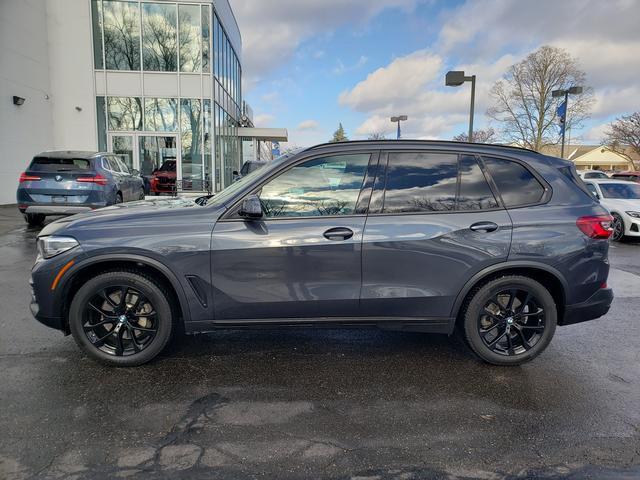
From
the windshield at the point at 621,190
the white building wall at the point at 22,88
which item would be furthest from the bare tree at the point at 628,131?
A: the white building wall at the point at 22,88

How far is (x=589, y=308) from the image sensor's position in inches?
148

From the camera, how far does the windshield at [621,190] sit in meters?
12.1

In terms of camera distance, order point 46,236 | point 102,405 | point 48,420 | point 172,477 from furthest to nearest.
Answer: point 46,236 → point 102,405 → point 48,420 → point 172,477

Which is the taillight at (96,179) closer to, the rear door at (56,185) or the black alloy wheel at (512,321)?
the rear door at (56,185)

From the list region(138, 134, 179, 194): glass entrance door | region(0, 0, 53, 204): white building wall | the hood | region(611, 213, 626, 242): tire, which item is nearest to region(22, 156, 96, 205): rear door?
the hood

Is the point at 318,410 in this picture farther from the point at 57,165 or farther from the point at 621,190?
the point at 621,190

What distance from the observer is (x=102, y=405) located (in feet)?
10.2

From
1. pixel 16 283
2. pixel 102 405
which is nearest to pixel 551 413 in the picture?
pixel 102 405

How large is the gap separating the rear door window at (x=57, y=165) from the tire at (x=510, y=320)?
9309 millimetres

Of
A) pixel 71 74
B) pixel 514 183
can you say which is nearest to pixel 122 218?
pixel 514 183

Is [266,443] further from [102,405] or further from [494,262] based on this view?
[494,262]

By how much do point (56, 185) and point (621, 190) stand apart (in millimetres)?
14023

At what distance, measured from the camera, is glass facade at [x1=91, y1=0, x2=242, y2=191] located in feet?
Result: 61.7

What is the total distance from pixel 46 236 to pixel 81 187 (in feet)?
23.7
